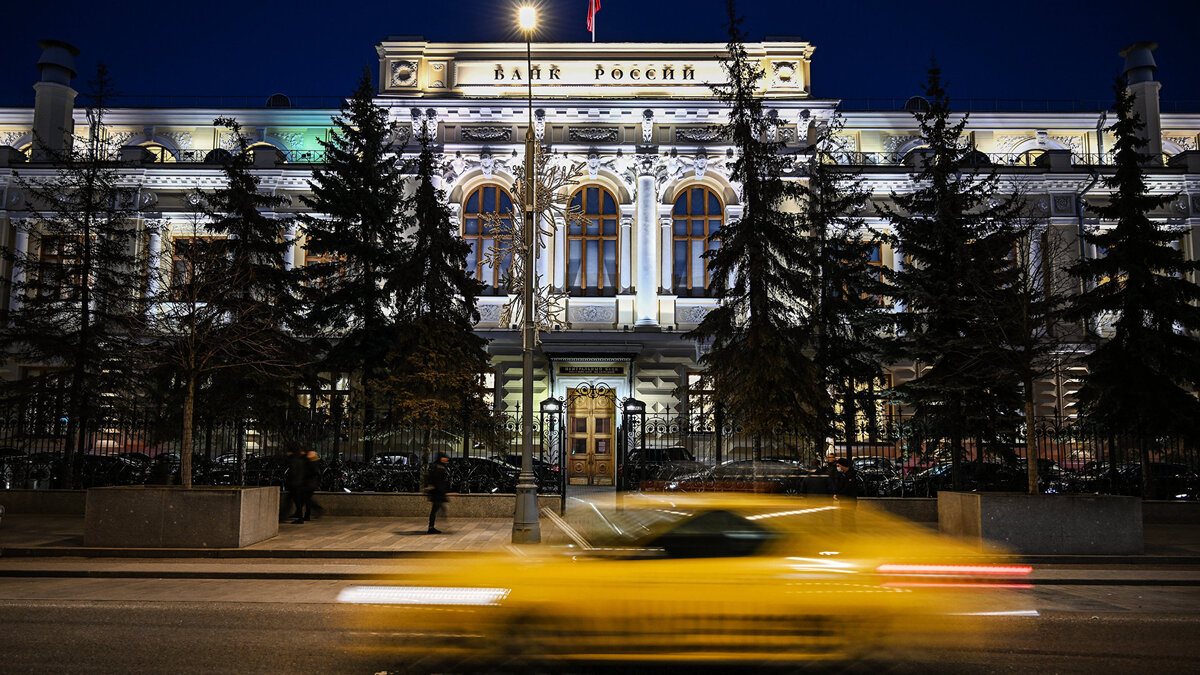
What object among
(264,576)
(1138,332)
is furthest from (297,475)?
(1138,332)

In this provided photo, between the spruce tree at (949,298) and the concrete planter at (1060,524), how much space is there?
16.9 feet

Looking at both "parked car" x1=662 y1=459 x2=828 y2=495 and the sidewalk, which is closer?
the sidewalk

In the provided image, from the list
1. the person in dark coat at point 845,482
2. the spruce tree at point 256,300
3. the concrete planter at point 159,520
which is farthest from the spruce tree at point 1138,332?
the spruce tree at point 256,300

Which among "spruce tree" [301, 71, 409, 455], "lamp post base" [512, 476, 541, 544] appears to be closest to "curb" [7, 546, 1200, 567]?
"lamp post base" [512, 476, 541, 544]

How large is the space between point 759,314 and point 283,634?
18.1 meters

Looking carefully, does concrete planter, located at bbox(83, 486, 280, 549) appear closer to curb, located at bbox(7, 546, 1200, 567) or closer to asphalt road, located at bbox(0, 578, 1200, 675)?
curb, located at bbox(7, 546, 1200, 567)

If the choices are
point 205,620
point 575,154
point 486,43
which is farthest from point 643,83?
point 205,620

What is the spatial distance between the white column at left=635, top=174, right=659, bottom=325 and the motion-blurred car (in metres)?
27.5

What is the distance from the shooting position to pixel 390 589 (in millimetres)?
7734

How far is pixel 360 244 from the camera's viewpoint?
92.0 feet

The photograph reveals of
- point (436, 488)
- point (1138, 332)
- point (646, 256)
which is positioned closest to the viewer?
point (436, 488)

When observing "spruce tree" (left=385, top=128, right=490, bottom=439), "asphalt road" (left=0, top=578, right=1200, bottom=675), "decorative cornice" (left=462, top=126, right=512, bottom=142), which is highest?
"decorative cornice" (left=462, top=126, right=512, bottom=142)

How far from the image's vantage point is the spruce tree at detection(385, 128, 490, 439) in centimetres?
2234

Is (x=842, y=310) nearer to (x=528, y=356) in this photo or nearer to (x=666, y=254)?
(x=666, y=254)
